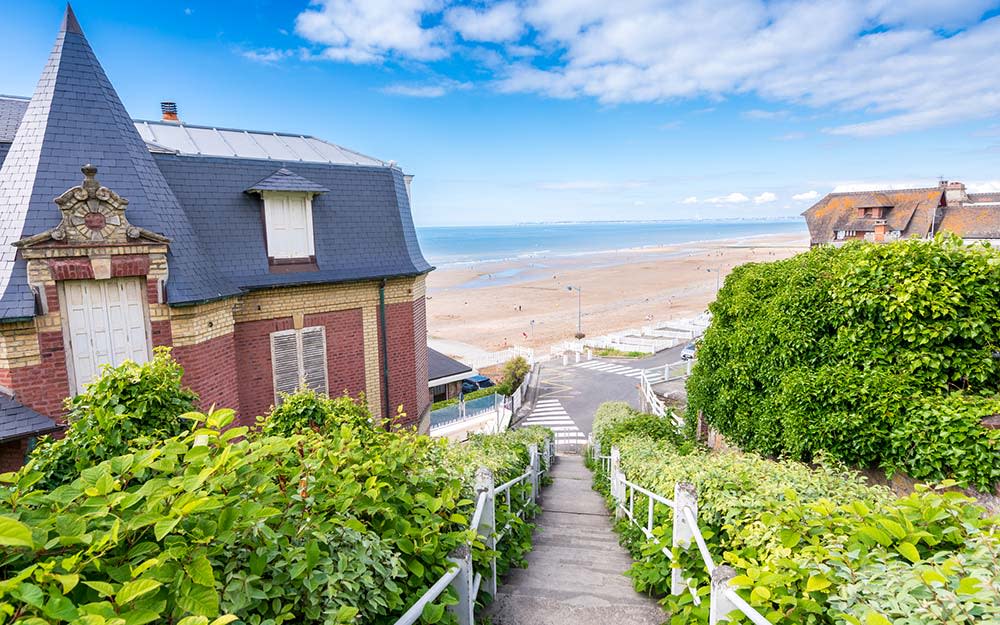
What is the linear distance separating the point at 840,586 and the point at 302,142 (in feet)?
53.5

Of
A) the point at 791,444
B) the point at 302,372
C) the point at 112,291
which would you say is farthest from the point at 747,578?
the point at 302,372

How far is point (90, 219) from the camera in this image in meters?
8.13

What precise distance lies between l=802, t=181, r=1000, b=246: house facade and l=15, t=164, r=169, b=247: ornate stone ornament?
41.1m

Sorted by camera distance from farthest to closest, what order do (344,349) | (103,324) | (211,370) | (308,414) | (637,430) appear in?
(637,430), (344,349), (211,370), (103,324), (308,414)

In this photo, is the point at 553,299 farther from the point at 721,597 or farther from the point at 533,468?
the point at 721,597

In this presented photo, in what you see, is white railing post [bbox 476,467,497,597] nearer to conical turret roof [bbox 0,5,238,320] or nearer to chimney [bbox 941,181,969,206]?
conical turret roof [bbox 0,5,238,320]

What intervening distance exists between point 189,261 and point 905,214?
5046cm

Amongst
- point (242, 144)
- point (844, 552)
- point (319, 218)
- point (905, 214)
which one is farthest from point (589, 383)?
point (905, 214)

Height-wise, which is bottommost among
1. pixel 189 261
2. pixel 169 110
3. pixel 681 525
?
pixel 681 525

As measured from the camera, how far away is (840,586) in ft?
8.73

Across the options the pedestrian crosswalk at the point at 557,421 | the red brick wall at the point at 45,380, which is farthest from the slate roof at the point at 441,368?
the red brick wall at the point at 45,380

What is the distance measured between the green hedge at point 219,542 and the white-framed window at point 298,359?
8678mm

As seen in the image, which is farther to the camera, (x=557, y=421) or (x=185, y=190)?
(x=557, y=421)

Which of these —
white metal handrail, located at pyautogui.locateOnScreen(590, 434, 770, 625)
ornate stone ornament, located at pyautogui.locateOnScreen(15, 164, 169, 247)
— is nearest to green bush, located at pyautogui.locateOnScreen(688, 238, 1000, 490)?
white metal handrail, located at pyautogui.locateOnScreen(590, 434, 770, 625)
